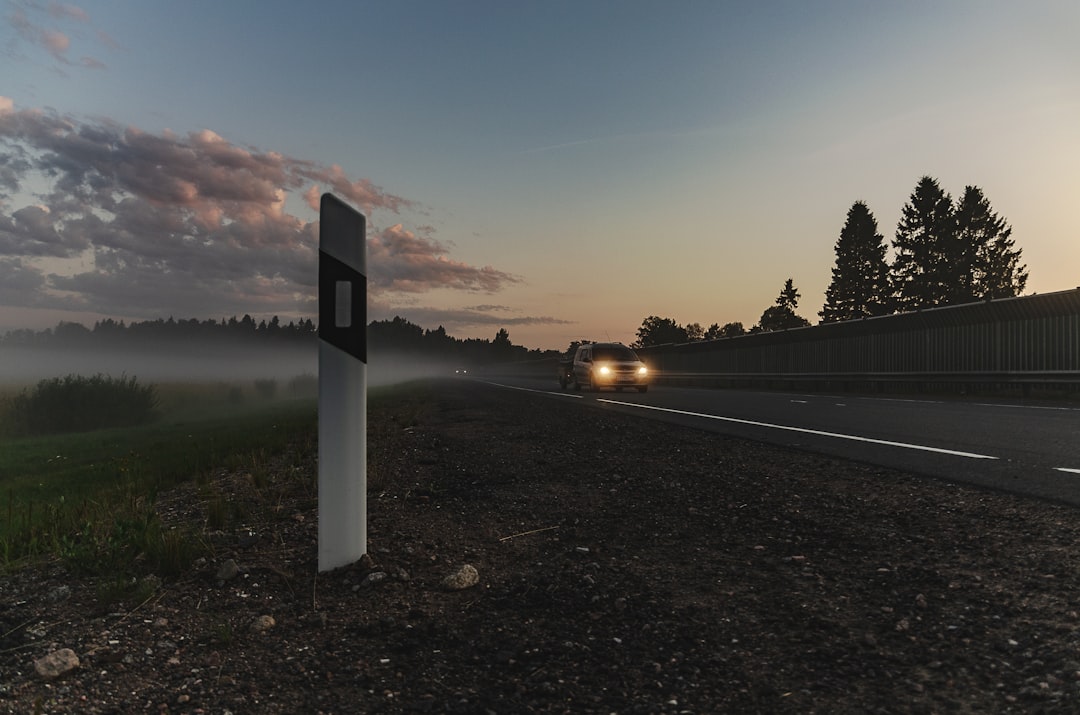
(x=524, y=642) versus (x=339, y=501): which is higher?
(x=339, y=501)

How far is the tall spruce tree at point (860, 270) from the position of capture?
61.2 m

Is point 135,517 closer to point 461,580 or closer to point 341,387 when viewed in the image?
point 341,387

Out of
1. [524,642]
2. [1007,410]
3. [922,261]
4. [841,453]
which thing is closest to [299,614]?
[524,642]

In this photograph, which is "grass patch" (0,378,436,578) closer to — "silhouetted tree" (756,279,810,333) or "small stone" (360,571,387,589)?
"small stone" (360,571,387,589)

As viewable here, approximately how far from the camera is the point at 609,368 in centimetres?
2339

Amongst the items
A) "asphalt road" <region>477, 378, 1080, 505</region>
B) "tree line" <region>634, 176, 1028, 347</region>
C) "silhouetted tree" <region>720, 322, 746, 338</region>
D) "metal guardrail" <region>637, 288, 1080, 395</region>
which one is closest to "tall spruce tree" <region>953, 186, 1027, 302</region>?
"tree line" <region>634, 176, 1028, 347</region>

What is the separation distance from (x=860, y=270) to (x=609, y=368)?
4935 centimetres

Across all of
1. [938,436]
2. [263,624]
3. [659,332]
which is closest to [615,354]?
[938,436]

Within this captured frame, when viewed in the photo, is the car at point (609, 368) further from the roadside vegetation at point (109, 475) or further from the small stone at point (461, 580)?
the small stone at point (461, 580)

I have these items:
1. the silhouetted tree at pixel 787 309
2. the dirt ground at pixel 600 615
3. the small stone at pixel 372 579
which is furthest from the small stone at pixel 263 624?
the silhouetted tree at pixel 787 309

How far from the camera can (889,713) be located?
5.50 feet

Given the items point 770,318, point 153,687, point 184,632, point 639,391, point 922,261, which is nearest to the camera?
point 153,687

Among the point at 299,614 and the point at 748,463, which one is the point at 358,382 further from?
the point at 748,463

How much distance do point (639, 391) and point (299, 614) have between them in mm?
21969
